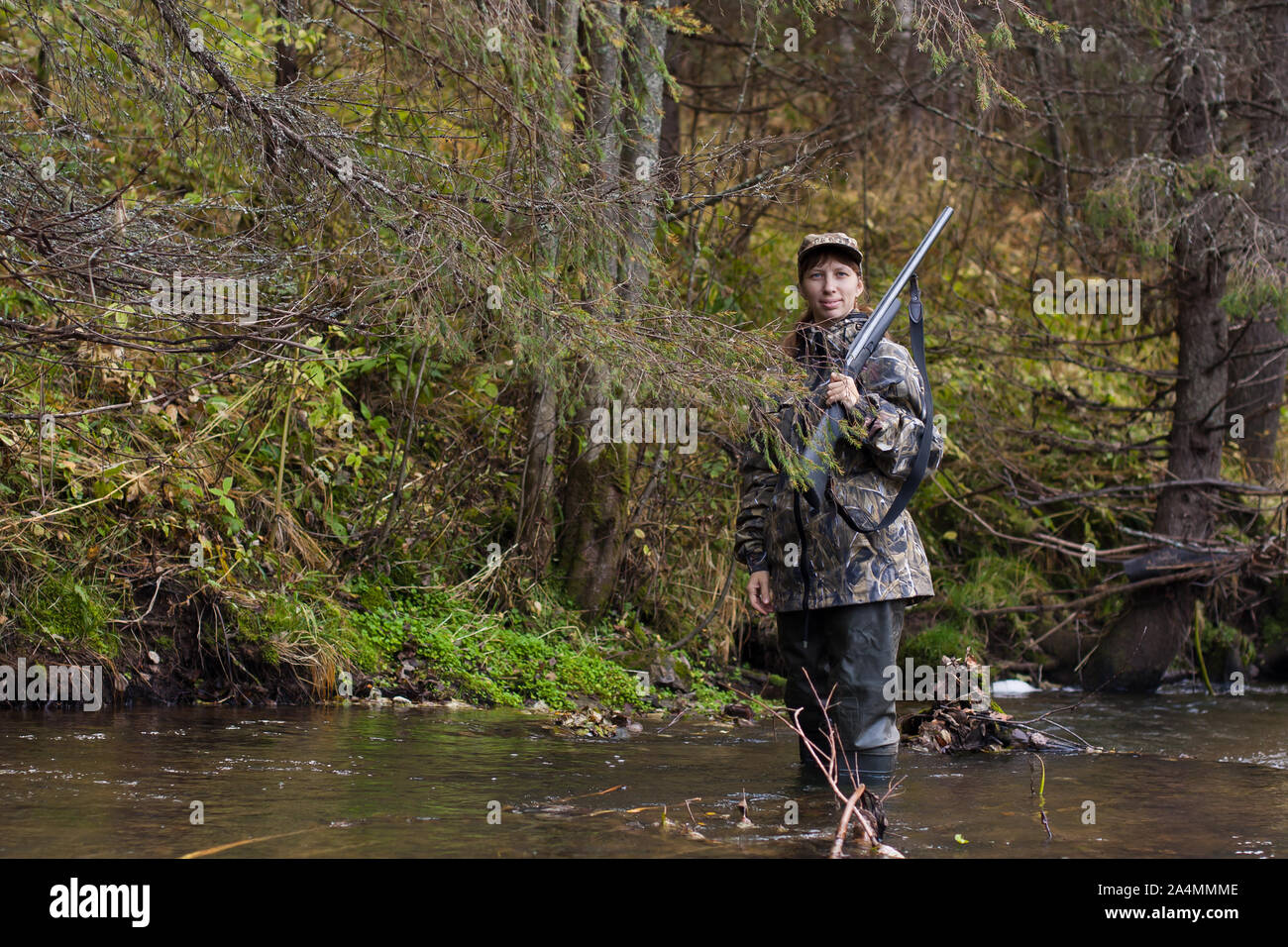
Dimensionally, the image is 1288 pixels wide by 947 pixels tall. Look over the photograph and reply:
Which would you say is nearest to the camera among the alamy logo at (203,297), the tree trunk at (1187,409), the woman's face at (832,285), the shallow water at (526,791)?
the shallow water at (526,791)

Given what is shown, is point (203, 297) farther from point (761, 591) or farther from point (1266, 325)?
point (1266, 325)

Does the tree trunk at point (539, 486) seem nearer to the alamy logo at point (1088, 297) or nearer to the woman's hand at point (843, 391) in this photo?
the woman's hand at point (843, 391)

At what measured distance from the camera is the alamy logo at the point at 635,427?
7.31 m

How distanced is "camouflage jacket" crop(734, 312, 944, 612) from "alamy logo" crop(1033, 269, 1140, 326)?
550 cm

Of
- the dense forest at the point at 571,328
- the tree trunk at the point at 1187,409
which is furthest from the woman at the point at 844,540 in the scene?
the tree trunk at the point at 1187,409

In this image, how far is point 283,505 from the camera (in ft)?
25.5

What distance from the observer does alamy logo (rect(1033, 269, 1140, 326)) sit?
1006 cm

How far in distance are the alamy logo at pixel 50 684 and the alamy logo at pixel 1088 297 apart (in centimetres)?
761

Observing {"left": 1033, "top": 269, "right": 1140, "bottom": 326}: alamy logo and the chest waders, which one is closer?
the chest waders

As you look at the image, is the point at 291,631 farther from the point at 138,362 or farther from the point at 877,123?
the point at 877,123

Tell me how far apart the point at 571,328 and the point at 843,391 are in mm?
1082

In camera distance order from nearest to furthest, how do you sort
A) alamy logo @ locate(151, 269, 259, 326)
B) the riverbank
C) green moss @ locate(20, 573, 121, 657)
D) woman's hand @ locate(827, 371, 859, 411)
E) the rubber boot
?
woman's hand @ locate(827, 371, 859, 411) < the rubber boot < alamy logo @ locate(151, 269, 259, 326) < green moss @ locate(20, 573, 121, 657) < the riverbank
